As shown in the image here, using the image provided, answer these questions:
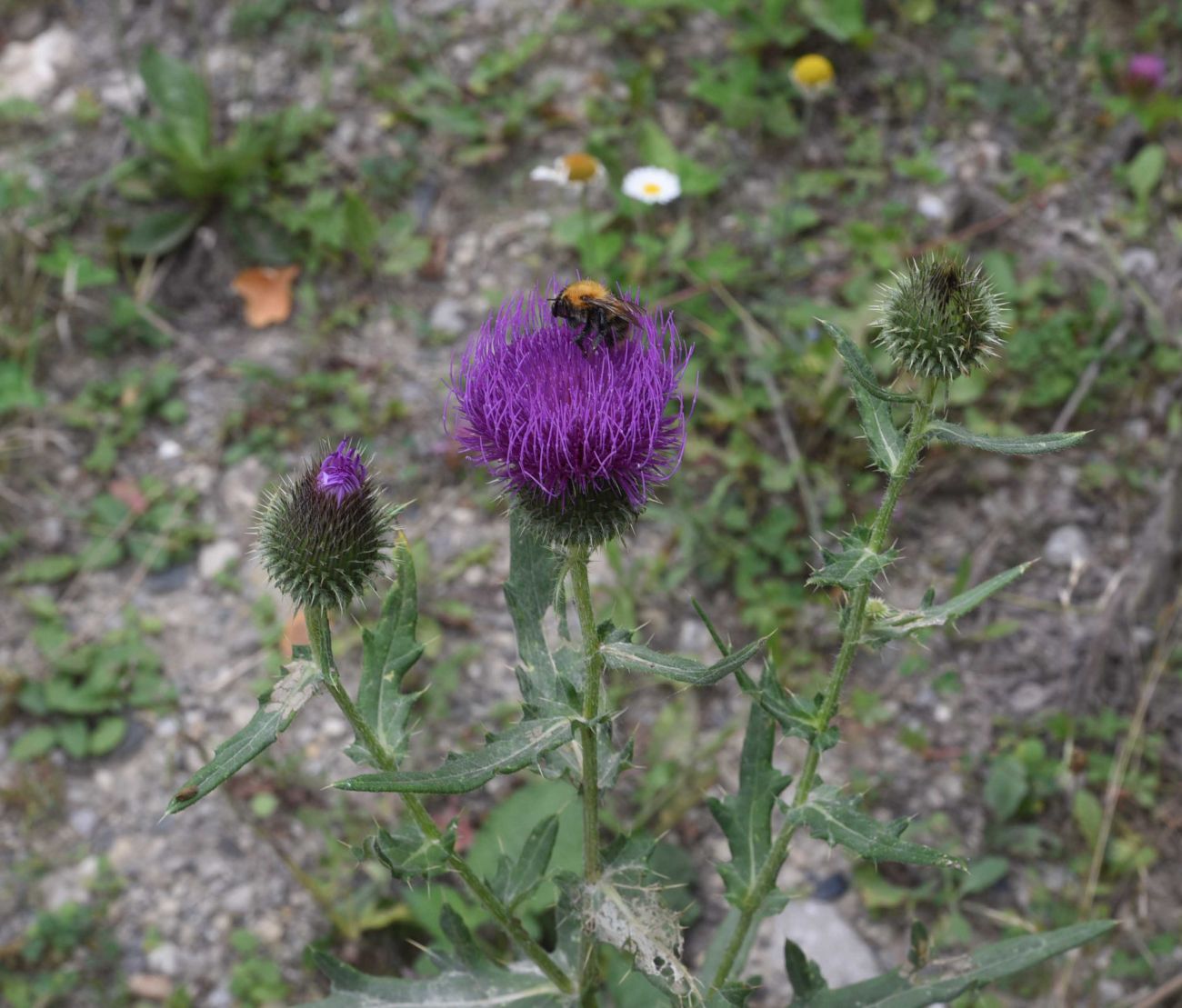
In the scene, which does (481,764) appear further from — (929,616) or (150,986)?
(150,986)

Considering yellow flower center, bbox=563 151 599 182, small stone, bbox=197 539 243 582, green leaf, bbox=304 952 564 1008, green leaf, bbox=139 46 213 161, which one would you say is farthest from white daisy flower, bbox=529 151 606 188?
green leaf, bbox=304 952 564 1008

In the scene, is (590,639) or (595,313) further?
(595,313)

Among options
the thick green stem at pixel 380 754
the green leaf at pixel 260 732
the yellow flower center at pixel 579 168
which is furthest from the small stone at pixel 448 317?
the green leaf at pixel 260 732

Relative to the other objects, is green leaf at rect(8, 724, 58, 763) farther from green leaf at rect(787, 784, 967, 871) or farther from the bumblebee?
green leaf at rect(787, 784, 967, 871)

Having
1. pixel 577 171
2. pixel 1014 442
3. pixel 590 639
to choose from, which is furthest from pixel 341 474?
pixel 577 171

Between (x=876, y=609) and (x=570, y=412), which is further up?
(x=570, y=412)

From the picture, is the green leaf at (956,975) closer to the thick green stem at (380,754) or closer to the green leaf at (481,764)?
the thick green stem at (380,754)
